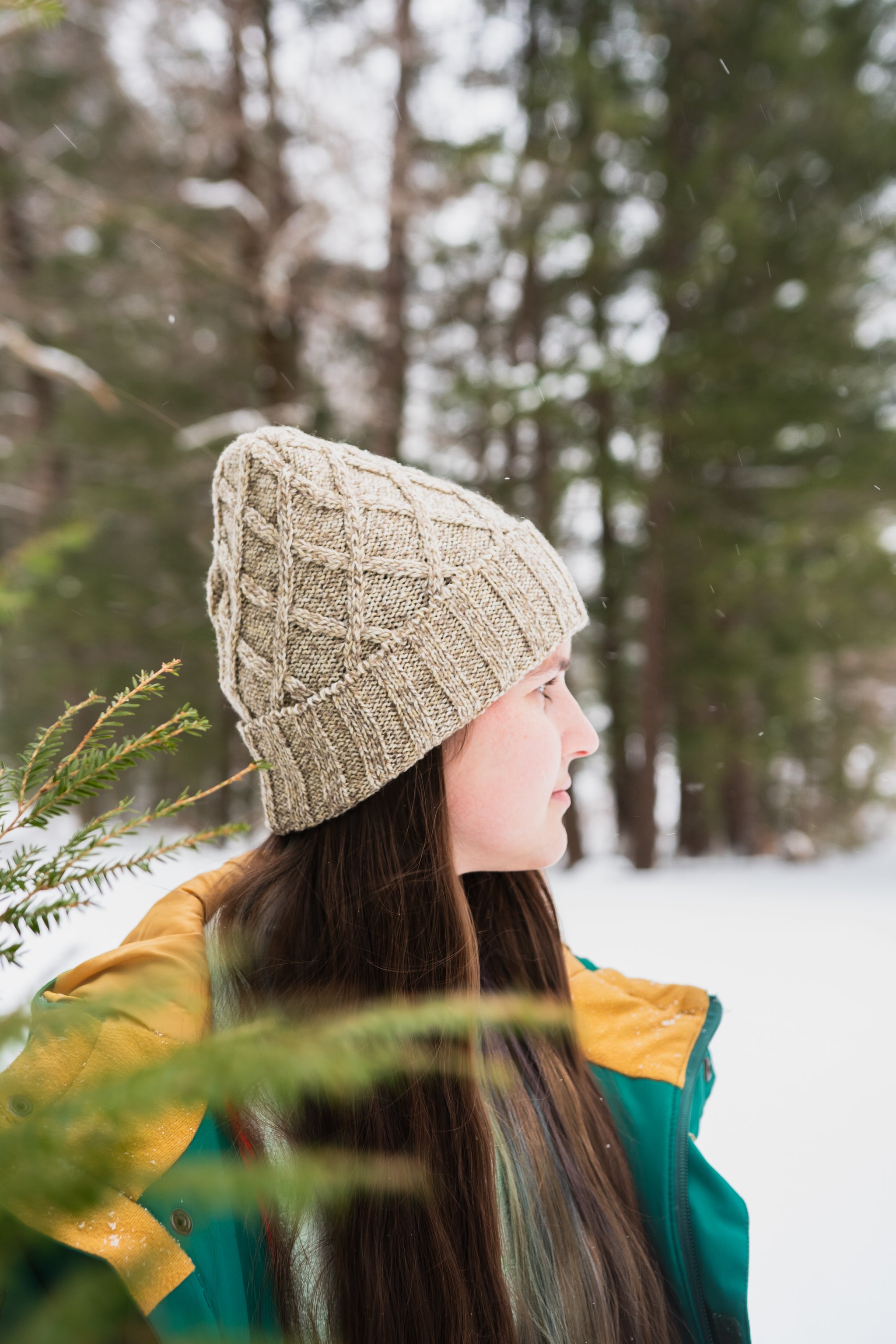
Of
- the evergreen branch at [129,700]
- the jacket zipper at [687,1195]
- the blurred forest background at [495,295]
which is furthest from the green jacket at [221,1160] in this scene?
the blurred forest background at [495,295]

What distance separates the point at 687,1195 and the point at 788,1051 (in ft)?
5.89

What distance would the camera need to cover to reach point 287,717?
1.38 meters

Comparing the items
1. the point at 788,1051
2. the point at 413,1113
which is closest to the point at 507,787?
the point at 413,1113

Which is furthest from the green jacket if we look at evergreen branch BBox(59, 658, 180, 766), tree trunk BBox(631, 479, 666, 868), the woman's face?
tree trunk BBox(631, 479, 666, 868)

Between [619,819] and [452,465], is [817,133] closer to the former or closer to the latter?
[452,465]

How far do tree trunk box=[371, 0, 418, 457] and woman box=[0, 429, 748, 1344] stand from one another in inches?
217

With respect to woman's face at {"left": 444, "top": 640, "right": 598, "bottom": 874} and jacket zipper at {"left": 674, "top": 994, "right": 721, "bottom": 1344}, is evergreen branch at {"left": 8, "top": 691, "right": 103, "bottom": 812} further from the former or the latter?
jacket zipper at {"left": 674, "top": 994, "right": 721, "bottom": 1344}

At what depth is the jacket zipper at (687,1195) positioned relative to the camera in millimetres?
1420

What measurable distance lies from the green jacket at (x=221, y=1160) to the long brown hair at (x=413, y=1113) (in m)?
0.06

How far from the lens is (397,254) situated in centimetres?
710

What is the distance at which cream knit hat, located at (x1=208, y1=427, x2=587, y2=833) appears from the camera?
1.34 metres

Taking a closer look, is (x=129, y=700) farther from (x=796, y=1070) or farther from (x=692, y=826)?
(x=692, y=826)

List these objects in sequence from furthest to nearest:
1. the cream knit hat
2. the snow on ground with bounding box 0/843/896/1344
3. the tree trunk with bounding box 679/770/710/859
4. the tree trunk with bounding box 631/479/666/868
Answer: the tree trunk with bounding box 679/770/710/859 < the tree trunk with bounding box 631/479/666/868 < the snow on ground with bounding box 0/843/896/1344 < the cream knit hat

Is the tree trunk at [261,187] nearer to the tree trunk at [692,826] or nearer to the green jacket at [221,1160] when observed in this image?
the green jacket at [221,1160]
